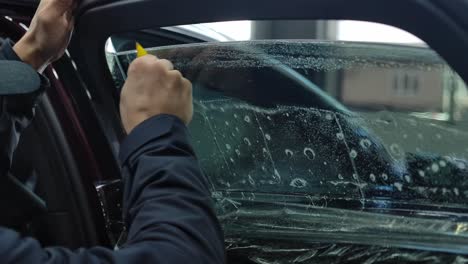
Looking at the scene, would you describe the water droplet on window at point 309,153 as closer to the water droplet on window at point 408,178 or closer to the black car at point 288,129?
the black car at point 288,129

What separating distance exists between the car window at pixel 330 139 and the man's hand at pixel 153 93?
0.35 meters

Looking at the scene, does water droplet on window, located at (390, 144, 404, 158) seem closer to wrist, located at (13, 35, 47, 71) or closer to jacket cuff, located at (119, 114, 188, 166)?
jacket cuff, located at (119, 114, 188, 166)

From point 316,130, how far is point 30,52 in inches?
26.1

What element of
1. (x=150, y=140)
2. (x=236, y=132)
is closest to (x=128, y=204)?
Answer: (x=150, y=140)

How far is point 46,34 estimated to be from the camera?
1444 mm

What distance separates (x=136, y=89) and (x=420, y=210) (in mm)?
662

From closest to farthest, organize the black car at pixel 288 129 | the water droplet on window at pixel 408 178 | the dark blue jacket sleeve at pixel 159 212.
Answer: the dark blue jacket sleeve at pixel 159 212 < the black car at pixel 288 129 < the water droplet on window at pixel 408 178

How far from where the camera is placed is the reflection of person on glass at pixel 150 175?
999mm

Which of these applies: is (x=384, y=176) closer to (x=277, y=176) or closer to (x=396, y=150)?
(x=396, y=150)

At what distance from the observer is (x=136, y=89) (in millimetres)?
1202

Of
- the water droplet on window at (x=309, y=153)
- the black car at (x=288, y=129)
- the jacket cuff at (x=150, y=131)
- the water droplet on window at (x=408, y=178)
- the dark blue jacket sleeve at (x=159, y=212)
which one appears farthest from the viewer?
the water droplet on window at (x=309, y=153)

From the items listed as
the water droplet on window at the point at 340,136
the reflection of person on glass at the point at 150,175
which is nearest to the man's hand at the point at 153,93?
the reflection of person on glass at the point at 150,175

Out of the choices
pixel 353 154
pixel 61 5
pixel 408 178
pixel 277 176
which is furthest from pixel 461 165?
pixel 61 5

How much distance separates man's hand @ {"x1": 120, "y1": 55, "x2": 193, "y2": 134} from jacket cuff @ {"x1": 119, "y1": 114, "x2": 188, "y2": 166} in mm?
25
